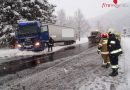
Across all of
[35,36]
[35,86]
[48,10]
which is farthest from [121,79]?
[48,10]

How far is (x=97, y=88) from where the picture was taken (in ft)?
27.4

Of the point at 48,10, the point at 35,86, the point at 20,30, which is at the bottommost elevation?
the point at 35,86

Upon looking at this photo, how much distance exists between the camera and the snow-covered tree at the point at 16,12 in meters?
33.2

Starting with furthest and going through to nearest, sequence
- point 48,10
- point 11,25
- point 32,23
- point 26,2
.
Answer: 1. point 48,10
2. point 26,2
3. point 11,25
4. point 32,23

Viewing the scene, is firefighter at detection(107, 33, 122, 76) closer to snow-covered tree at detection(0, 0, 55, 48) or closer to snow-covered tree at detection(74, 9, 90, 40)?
snow-covered tree at detection(0, 0, 55, 48)

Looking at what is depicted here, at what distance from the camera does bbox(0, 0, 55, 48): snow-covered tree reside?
33188mm

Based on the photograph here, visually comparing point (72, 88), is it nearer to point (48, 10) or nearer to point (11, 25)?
point (11, 25)

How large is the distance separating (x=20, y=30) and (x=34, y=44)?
2.04 meters

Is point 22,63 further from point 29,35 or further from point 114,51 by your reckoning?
point 29,35

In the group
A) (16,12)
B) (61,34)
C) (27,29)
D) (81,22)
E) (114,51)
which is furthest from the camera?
(81,22)

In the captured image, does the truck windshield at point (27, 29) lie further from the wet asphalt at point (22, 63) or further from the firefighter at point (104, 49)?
the firefighter at point (104, 49)

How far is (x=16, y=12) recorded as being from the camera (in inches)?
1318

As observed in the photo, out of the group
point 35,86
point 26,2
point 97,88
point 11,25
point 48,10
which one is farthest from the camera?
point 48,10

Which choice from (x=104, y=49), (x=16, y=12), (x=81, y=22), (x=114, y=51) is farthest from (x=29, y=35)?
(x=81, y=22)
